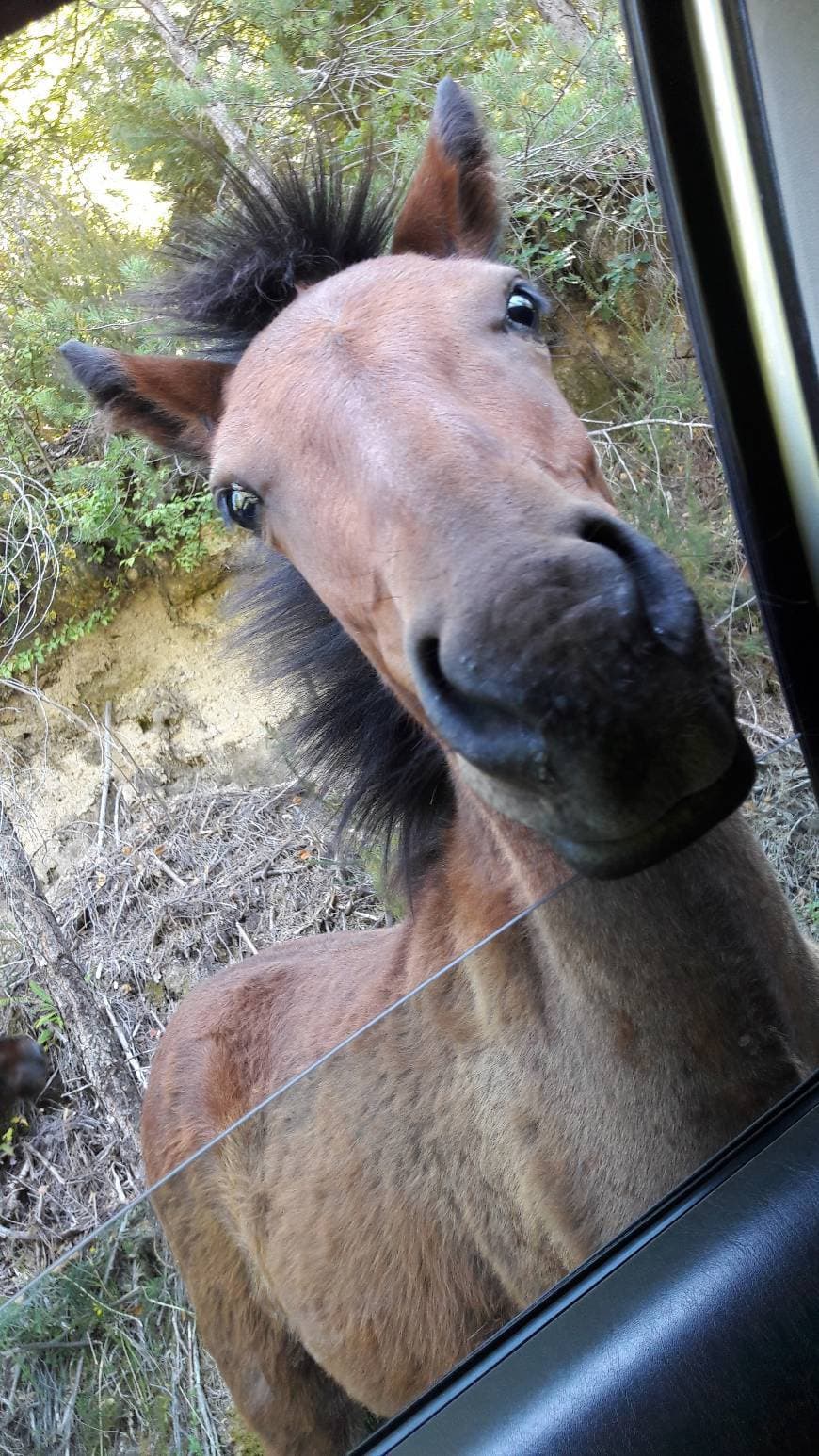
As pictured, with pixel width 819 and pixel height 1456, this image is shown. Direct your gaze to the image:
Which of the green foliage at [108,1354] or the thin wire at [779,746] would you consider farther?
the thin wire at [779,746]

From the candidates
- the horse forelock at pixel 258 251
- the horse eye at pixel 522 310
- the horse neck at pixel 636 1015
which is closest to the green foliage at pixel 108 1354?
the horse neck at pixel 636 1015

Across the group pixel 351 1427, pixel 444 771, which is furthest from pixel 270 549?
pixel 351 1427

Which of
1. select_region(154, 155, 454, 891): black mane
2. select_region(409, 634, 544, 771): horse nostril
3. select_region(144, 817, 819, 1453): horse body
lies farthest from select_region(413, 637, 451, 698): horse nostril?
select_region(154, 155, 454, 891): black mane

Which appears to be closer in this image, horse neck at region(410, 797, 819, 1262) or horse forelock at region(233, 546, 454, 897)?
horse neck at region(410, 797, 819, 1262)

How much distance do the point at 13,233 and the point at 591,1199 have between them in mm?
1371

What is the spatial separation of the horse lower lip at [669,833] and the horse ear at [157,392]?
2.83 feet

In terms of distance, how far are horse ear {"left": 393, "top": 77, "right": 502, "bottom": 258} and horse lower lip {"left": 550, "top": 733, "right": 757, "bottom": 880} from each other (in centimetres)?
85

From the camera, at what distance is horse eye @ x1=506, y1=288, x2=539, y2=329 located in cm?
111

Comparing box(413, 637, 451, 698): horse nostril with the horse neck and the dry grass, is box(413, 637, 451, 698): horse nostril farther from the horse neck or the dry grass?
the dry grass

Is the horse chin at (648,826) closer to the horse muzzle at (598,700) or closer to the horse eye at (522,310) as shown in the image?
the horse muzzle at (598,700)

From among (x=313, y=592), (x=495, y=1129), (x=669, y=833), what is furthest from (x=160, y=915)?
(x=669, y=833)

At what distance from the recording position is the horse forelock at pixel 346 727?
4.33 ft

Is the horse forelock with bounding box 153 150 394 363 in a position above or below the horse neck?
above

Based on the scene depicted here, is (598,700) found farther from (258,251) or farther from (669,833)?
(258,251)
